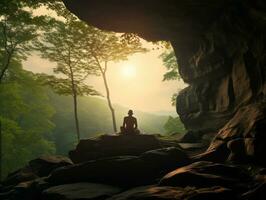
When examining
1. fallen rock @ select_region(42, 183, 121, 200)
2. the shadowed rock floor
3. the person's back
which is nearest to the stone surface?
the shadowed rock floor

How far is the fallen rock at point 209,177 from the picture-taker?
11.6 m

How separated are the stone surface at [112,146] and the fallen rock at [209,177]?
19.2 feet

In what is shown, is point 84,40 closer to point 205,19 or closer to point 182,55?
point 182,55

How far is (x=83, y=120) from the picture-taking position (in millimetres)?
72438

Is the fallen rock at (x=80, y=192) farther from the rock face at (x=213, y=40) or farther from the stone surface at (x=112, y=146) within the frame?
the rock face at (x=213, y=40)

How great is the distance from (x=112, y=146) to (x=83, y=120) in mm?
54443

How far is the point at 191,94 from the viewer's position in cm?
2677

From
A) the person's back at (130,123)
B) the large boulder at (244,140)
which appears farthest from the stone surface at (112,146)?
the large boulder at (244,140)

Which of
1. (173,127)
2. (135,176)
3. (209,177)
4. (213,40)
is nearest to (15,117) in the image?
(173,127)

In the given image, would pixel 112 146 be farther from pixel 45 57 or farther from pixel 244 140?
pixel 45 57

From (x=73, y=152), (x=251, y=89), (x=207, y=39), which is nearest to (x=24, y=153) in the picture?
(x=73, y=152)

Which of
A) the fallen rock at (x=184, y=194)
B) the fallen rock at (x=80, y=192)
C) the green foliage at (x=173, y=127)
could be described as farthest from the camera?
the green foliage at (x=173, y=127)

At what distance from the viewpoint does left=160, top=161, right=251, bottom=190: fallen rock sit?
1161cm

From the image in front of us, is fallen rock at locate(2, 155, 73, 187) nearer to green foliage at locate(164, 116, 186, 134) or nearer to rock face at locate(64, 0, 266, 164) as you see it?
rock face at locate(64, 0, 266, 164)
